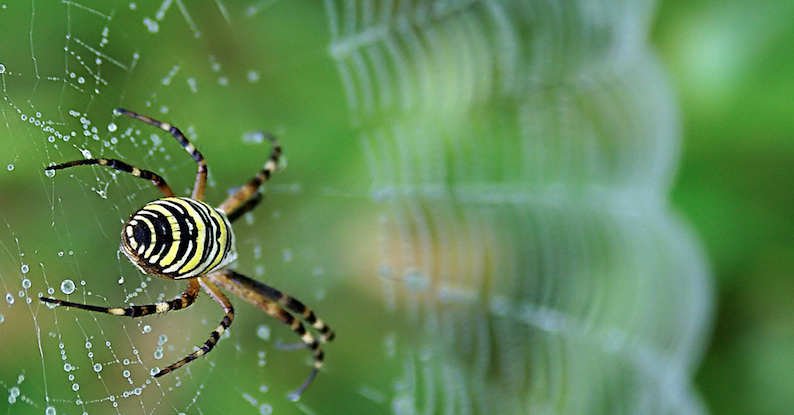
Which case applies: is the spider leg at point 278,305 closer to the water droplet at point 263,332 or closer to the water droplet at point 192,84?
the water droplet at point 263,332

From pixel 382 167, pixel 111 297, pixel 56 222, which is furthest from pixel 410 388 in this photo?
pixel 56 222

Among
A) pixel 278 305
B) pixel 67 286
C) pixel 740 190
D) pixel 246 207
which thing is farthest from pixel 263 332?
pixel 740 190

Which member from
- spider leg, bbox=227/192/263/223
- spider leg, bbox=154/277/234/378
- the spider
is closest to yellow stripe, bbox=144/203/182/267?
the spider

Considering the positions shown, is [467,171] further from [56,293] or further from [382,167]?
[56,293]

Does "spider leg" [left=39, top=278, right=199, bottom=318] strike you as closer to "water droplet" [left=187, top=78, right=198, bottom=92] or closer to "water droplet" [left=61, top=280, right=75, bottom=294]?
"water droplet" [left=61, top=280, right=75, bottom=294]

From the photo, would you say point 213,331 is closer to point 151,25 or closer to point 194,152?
point 194,152

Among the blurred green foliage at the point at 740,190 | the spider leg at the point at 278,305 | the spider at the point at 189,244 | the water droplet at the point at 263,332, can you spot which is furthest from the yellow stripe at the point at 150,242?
the blurred green foliage at the point at 740,190
